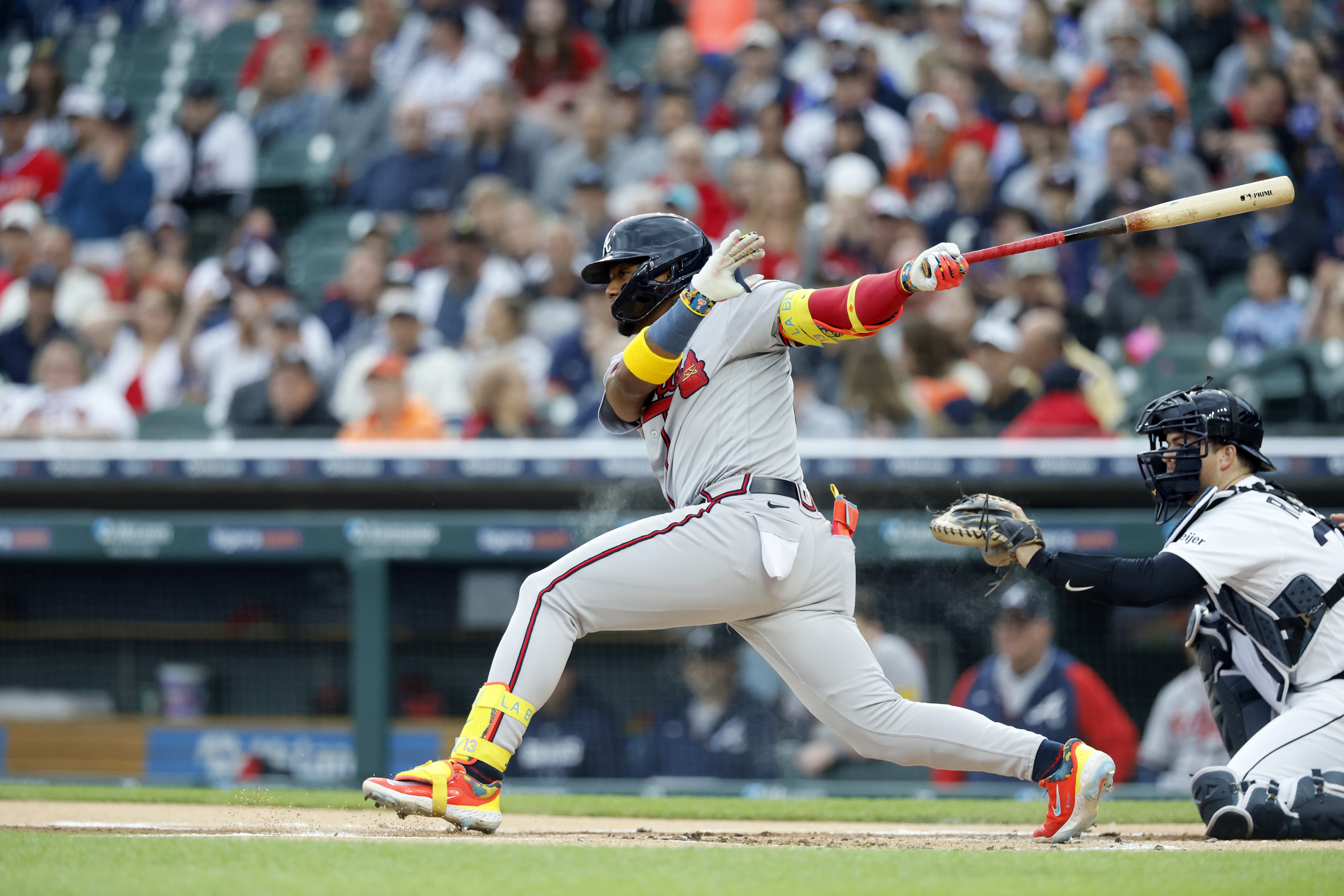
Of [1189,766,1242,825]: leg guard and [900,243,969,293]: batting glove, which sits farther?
[1189,766,1242,825]: leg guard

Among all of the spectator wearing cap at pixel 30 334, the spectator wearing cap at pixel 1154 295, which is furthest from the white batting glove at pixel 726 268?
the spectator wearing cap at pixel 30 334

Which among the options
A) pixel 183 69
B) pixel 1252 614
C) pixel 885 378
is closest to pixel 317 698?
pixel 885 378

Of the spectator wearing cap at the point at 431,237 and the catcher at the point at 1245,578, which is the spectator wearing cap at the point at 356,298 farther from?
the catcher at the point at 1245,578

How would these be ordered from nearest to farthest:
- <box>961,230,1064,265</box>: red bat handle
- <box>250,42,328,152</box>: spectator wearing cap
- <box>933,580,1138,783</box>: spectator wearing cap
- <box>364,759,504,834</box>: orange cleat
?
1. <box>364,759,504,834</box>: orange cleat
2. <box>961,230,1064,265</box>: red bat handle
3. <box>933,580,1138,783</box>: spectator wearing cap
4. <box>250,42,328,152</box>: spectator wearing cap

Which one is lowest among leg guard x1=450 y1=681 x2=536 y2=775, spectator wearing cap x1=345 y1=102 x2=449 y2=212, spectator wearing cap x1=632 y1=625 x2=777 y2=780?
spectator wearing cap x1=632 y1=625 x2=777 y2=780

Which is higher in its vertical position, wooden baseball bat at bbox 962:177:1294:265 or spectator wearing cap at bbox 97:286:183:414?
wooden baseball bat at bbox 962:177:1294:265

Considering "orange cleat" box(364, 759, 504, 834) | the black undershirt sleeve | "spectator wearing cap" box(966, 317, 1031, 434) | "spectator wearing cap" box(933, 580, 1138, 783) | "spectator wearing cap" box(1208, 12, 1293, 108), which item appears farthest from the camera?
"spectator wearing cap" box(1208, 12, 1293, 108)

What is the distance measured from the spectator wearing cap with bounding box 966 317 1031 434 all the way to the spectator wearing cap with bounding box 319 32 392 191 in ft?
16.0

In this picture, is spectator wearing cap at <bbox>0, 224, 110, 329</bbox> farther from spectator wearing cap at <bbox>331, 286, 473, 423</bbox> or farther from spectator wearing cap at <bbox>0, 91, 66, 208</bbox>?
spectator wearing cap at <bbox>331, 286, 473, 423</bbox>

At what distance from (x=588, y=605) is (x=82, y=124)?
8.93 meters

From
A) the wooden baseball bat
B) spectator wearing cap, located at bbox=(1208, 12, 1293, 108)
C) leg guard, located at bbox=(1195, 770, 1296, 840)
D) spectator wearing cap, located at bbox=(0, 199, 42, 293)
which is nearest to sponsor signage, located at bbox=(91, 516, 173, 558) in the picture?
spectator wearing cap, located at bbox=(0, 199, 42, 293)

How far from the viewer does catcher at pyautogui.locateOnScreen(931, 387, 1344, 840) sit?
367cm

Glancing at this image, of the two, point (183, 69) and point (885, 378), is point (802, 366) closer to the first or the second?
point (885, 378)

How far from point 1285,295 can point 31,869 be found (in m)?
6.69
